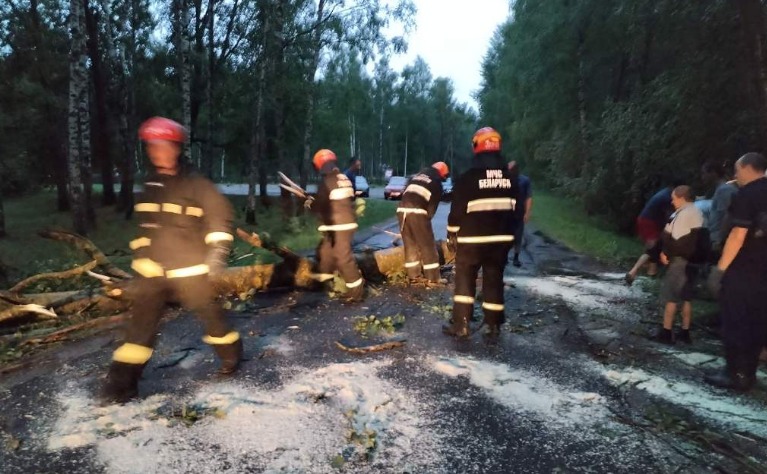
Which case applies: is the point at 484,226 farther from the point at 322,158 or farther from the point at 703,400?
the point at 322,158

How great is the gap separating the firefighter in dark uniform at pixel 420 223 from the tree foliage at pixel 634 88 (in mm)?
4996

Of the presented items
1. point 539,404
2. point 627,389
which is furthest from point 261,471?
point 627,389

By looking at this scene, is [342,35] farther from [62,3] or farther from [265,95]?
[62,3]

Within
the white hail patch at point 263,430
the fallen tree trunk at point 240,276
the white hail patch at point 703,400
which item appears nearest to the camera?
the white hail patch at point 263,430

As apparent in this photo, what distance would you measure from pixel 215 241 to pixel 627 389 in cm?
326

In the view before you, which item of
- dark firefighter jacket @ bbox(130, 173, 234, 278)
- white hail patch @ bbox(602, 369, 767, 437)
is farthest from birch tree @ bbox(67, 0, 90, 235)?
white hail patch @ bbox(602, 369, 767, 437)

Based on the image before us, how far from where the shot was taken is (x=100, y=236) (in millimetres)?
15758

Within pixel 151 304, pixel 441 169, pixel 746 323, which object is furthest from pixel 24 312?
pixel 746 323

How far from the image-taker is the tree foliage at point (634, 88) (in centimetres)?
830

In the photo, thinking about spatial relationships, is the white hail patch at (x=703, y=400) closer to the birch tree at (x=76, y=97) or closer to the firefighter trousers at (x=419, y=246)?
the firefighter trousers at (x=419, y=246)

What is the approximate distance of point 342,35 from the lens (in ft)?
64.6

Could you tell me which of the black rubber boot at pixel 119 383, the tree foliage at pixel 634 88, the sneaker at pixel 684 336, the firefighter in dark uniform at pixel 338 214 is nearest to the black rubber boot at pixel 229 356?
the black rubber boot at pixel 119 383

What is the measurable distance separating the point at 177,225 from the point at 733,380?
430cm

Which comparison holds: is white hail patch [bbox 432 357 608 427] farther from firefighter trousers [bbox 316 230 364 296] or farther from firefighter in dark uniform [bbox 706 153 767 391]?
firefighter trousers [bbox 316 230 364 296]
